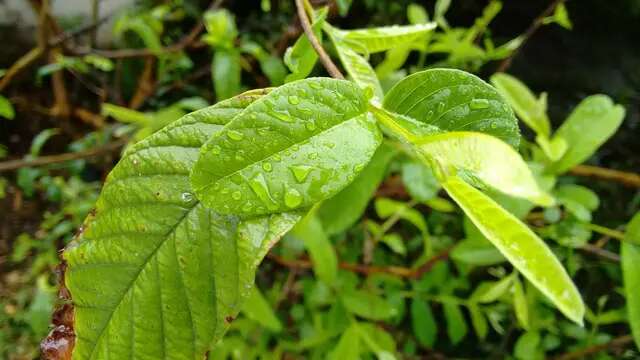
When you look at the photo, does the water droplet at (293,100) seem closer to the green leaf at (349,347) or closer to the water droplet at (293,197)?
the water droplet at (293,197)

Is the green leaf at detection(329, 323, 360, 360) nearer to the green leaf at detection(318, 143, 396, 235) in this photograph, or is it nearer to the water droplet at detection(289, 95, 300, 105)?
the green leaf at detection(318, 143, 396, 235)

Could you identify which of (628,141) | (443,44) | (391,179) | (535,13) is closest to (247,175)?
(443,44)

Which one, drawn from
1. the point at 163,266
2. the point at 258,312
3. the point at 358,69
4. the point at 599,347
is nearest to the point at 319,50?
the point at 358,69

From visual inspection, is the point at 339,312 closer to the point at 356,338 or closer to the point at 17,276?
the point at 356,338

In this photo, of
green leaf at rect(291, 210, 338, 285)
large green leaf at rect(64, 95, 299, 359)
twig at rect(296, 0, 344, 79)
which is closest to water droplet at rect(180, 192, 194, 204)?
large green leaf at rect(64, 95, 299, 359)

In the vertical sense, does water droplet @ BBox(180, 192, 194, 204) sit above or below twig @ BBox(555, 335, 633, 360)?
above

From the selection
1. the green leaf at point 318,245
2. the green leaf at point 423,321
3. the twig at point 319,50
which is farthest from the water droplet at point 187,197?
the green leaf at point 423,321
